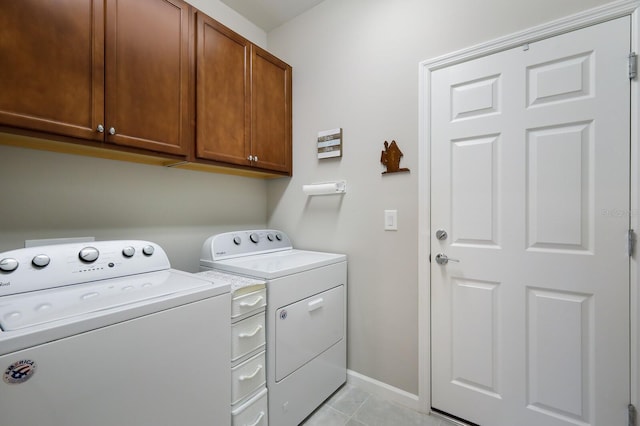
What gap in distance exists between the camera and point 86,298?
989mm

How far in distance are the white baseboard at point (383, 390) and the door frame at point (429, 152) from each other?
6 cm

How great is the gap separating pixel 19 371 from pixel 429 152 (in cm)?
187

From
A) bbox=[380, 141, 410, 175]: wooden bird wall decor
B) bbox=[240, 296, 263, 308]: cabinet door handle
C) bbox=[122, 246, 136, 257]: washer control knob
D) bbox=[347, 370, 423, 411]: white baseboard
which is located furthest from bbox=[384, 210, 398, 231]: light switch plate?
bbox=[122, 246, 136, 257]: washer control knob

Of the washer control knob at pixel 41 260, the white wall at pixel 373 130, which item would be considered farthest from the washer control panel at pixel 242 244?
the washer control knob at pixel 41 260

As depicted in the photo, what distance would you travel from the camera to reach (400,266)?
5.84ft

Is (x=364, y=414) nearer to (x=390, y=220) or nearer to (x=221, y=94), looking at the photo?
(x=390, y=220)

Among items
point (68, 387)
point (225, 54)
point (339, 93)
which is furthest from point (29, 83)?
point (339, 93)

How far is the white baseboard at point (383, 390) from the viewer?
1718 millimetres

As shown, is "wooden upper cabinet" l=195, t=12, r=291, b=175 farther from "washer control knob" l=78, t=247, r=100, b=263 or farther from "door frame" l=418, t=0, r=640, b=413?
"door frame" l=418, t=0, r=640, b=413

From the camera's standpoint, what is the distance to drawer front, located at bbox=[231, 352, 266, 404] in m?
1.25

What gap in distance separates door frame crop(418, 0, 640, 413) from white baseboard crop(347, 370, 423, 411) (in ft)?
0.18

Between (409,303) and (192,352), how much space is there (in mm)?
1249

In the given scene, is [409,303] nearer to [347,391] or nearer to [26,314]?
[347,391]

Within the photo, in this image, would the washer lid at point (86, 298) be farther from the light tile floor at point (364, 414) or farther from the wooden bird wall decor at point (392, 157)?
the wooden bird wall decor at point (392, 157)
